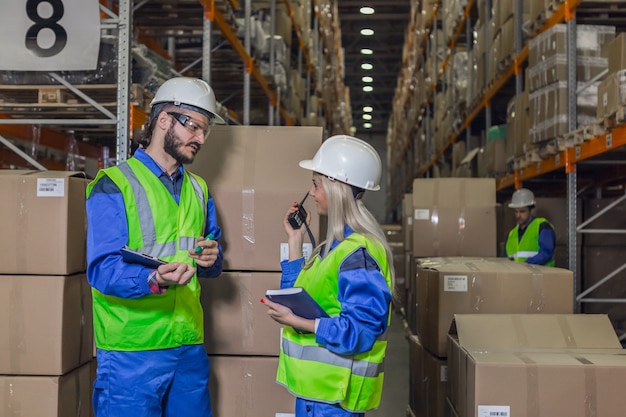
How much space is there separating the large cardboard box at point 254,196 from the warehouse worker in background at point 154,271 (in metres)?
0.49

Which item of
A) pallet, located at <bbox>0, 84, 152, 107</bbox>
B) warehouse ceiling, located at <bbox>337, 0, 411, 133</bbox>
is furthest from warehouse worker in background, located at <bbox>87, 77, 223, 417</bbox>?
warehouse ceiling, located at <bbox>337, 0, 411, 133</bbox>

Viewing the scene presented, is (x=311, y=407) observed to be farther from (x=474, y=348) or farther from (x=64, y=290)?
(x=64, y=290)

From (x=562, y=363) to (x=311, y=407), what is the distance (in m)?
1.03

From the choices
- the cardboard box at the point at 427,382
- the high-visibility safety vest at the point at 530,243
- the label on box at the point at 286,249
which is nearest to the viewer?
the label on box at the point at 286,249

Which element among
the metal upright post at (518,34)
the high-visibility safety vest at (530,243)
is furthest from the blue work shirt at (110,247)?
the metal upright post at (518,34)

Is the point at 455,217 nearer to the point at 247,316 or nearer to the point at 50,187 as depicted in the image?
the point at 247,316

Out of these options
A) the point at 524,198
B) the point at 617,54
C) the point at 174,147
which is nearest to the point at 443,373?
the point at 174,147

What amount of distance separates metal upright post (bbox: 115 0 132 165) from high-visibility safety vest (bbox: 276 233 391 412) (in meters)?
1.70

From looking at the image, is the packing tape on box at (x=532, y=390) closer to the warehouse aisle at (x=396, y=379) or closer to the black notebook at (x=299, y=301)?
the black notebook at (x=299, y=301)

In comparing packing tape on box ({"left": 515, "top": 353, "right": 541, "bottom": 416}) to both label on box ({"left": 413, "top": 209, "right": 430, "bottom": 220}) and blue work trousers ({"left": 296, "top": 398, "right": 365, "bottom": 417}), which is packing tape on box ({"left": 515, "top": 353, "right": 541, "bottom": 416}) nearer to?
blue work trousers ({"left": 296, "top": 398, "right": 365, "bottom": 417})

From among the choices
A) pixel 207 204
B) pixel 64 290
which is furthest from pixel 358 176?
pixel 64 290

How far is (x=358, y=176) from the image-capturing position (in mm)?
2484

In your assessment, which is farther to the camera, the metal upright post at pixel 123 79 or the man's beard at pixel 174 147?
the metal upright post at pixel 123 79

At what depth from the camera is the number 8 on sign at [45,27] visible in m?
3.77
